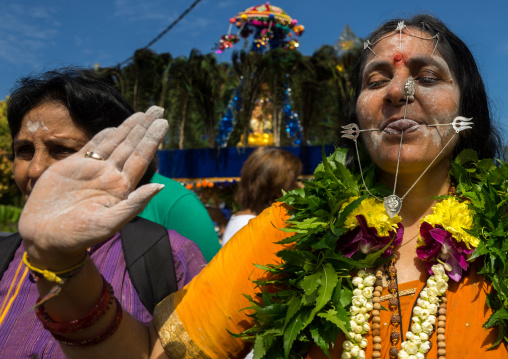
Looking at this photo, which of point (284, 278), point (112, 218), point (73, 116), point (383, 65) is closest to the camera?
point (112, 218)

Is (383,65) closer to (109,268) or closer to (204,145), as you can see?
(109,268)

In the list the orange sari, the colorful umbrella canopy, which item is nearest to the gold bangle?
the orange sari

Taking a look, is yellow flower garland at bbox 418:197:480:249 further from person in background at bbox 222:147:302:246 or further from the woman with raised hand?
person in background at bbox 222:147:302:246

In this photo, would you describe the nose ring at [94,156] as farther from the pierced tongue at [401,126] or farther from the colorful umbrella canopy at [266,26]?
the colorful umbrella canopy at [266,26]

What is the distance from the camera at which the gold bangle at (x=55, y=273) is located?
46.3 inches

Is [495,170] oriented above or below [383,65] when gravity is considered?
below

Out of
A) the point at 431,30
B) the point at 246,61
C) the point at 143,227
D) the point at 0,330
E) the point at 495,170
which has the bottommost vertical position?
the point at 0,330

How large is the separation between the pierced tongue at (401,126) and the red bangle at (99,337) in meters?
1.09

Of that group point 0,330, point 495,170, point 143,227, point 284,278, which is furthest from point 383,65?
point 0,330

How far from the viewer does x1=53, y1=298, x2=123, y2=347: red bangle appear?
4.28 ft

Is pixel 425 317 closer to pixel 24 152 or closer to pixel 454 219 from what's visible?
pixel 454 219

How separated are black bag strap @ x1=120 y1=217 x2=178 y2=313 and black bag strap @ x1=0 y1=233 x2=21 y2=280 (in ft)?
1.48

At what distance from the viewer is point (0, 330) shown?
167 centimetres

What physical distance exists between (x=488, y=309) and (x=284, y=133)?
5363 millimetres
